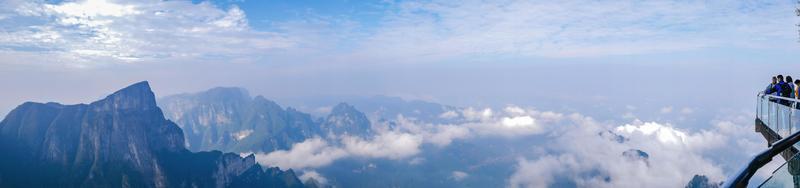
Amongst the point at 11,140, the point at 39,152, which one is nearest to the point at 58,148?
the point at 39,152

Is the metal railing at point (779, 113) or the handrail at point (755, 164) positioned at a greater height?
the handrail at point (755, 164)

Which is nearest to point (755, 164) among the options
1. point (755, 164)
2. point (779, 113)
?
point (755, 164)

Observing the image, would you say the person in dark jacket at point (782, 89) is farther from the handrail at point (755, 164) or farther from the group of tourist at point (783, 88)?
the handrail at point (755, 164)

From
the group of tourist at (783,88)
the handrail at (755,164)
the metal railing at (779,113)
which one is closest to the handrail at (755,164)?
the handrail at (755,164)

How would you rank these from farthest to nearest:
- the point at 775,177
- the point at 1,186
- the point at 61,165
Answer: the point at 61,165, the point at 1,186, the point at 775,177

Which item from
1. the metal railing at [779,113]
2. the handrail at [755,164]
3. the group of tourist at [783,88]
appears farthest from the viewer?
the group of tourist at [783,88]

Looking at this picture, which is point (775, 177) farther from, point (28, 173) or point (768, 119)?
point (28, 173)

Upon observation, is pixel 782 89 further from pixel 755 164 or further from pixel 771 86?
pixel 755 164

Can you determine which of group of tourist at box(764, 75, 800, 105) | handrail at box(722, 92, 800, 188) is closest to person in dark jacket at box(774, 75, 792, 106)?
group of tourist at box(764, 75, 800, 105)

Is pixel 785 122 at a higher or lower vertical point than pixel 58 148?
higher
